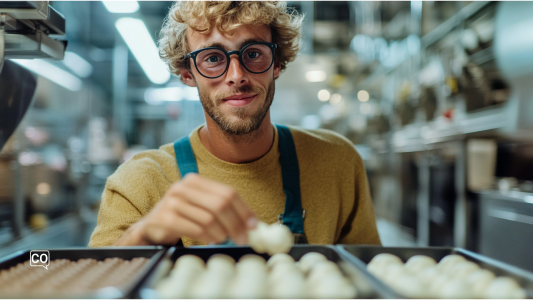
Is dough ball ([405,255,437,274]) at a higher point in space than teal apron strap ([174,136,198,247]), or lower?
lower

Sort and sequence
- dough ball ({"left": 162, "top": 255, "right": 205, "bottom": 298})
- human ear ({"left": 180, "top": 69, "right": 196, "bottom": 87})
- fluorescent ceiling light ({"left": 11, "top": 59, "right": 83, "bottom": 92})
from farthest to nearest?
1. fluorescent ceiling light ({"left": 11, "top": 59, "right": 83, "bottom": 92})
2. human ear ({"left": 180, "top": 69, "right": 196, "bottom": 87})
3. dough ball ({"left": 162, "top": 255, "right": 205, "bottom": 298})

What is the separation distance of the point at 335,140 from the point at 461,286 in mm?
927

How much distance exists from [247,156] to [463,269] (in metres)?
0.80

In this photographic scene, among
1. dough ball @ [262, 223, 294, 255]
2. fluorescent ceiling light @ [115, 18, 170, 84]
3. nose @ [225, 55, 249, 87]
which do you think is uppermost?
fluorescent ceiling light @ [115, 18, 170, 84]

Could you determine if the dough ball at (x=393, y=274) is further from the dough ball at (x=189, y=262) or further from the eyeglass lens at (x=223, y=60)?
the eyeglass lens at (x=223, y=60)

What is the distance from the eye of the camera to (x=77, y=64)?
541 cm

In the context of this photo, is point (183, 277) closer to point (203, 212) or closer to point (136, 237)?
point (203, 212)

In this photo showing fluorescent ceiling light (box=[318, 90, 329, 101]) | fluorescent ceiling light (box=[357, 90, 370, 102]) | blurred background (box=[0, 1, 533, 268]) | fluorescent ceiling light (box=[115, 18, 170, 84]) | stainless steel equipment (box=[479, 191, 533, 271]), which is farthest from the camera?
fluorescent ceiling light (box=[318, 90, 329, 101])

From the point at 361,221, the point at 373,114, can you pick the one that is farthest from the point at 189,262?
the point at 373,114

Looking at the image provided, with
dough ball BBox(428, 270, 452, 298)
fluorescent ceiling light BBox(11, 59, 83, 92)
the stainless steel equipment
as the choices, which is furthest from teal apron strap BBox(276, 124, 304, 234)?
fluorescent ceiling light BBox(11, 59, 83, 92)

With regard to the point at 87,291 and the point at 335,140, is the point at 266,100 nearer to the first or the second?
the point at 335,140

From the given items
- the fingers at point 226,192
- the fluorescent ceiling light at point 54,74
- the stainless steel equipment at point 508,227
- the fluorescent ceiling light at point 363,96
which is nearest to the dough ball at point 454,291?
the fingers at point 226,192

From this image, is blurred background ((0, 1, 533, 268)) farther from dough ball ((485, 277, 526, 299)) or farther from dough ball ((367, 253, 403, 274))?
dough ball ((485, 277, 526, 299))

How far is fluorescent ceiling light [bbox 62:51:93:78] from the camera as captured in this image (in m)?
5.04
